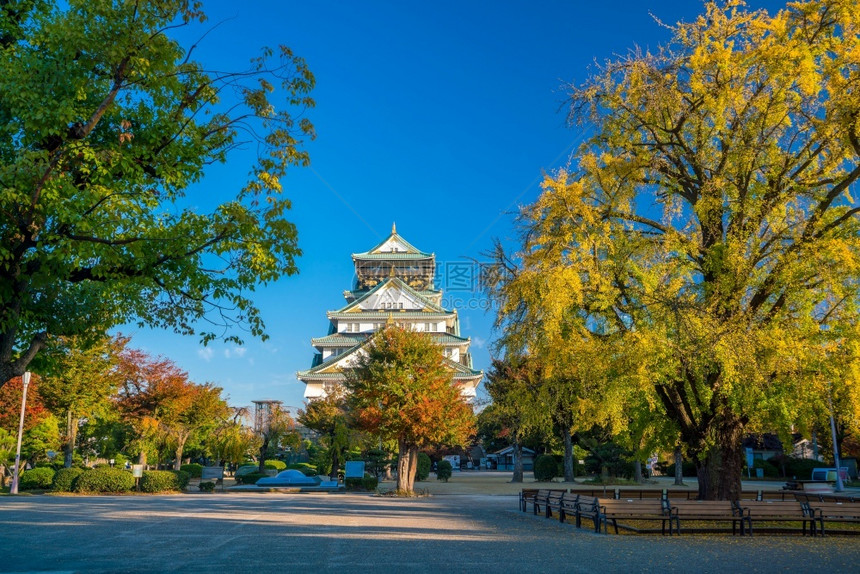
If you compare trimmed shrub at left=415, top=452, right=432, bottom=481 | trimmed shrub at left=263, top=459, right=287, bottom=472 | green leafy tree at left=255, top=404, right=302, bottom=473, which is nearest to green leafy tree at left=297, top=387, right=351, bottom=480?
green leafy tree at left=255, top=404, right=302, bottom=473

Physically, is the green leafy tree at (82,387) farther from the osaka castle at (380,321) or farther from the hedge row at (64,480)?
the osaka castle at (380,321)

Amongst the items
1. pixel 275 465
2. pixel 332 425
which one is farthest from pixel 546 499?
pixel 275 465

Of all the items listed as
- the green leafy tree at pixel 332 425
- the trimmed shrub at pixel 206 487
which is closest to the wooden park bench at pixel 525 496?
the trimmed shrub at pixel 206 487

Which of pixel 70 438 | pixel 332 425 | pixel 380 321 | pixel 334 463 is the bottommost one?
pixel 334 463

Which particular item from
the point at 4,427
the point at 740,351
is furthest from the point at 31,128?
the point at 4,427

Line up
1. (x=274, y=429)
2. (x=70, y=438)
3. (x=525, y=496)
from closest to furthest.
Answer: (x=525, y=496), (x=70, y=438), (x=274, y=429)

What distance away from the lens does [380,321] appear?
245 ft

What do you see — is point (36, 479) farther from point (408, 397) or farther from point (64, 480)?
point (408, 397)

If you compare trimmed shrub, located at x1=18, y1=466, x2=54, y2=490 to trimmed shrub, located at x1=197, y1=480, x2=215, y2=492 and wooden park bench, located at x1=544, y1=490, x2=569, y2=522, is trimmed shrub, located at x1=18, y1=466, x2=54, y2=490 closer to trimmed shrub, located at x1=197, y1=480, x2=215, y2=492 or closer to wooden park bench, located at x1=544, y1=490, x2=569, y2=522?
trimmed shrub, located at x1=197, y1=480, x2=215, y2=492

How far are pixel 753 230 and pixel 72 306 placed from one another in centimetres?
1420

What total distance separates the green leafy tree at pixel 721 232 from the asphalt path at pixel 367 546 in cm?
360

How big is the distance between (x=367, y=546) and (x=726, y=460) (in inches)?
385

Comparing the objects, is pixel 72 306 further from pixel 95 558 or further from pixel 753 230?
pixel 753 230

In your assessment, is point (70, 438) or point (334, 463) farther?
point (334, 463)
